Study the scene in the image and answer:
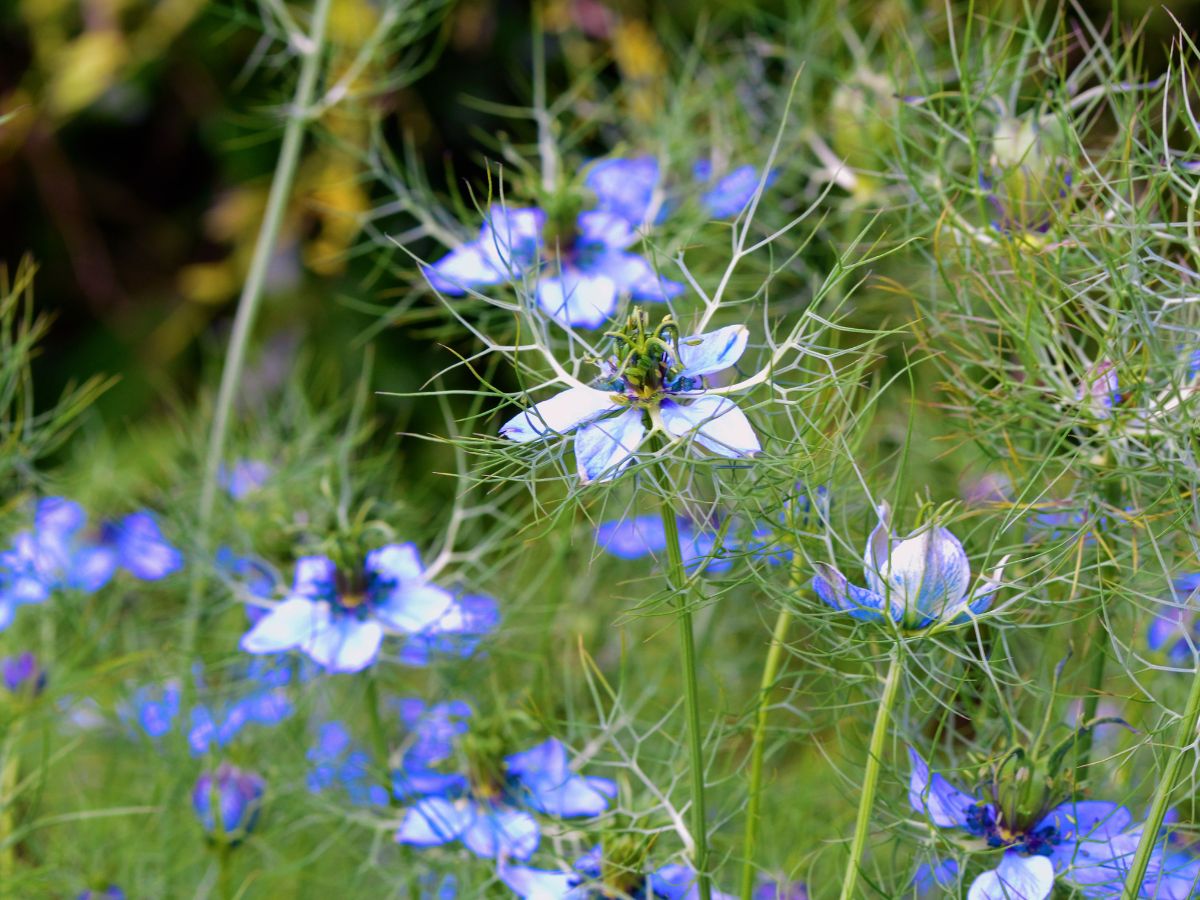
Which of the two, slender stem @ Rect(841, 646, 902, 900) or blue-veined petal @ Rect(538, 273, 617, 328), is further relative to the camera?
blue-veined petal @ Rect(538, 273, 617, 328)

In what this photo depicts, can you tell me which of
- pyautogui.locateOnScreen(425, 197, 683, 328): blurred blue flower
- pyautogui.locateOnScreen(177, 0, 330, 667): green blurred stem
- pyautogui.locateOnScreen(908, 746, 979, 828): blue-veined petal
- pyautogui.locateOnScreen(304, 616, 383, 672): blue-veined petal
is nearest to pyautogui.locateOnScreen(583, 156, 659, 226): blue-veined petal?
pyautogui.locateOnScreen(425, 197, 683, 328): blurred blue flower

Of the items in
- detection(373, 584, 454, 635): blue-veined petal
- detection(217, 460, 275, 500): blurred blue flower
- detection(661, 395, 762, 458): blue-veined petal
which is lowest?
detection(217, 460, 275, 500): blurred blue flower

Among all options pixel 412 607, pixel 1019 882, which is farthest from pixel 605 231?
pixel 1019 882

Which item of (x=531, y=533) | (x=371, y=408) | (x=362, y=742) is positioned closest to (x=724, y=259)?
(x=531, y=533)

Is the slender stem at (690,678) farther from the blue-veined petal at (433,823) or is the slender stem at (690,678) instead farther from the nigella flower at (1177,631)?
the nigella flower at (1177,631)

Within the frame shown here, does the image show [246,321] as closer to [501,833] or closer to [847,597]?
[501,833]

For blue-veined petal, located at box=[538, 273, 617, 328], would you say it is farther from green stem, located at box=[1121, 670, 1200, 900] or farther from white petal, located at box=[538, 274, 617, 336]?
green stem, located at box=[1121, 670, 1200, 900]

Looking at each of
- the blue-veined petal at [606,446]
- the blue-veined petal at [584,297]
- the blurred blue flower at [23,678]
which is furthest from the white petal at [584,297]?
the blurred blue flower at [23,678]
